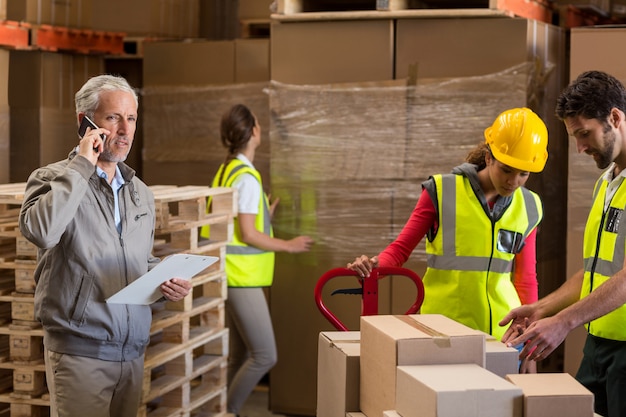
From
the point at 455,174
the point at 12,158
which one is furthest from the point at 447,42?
the point at 12,158

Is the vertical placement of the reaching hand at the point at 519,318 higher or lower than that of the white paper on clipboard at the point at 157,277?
lower

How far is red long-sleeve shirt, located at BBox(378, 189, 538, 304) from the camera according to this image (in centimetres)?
411

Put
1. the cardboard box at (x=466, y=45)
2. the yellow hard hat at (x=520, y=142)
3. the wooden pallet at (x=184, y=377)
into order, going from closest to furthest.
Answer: the yellow hard hat at (x=520, y=142) < the wooden pallet at (x=184, y=377) < the cardboard box at (x=466, y=45)

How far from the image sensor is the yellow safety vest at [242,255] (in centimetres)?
569

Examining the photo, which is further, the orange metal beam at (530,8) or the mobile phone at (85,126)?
the orange metal beam at (530,8)

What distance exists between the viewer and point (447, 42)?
564cm

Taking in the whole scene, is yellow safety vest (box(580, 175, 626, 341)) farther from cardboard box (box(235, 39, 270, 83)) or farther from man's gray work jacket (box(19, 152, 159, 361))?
cardboard box (box(235, 39, 270, 83))

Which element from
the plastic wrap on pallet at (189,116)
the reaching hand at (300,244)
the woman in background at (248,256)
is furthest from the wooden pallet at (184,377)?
the plastic wrap on pallet at (189,116)

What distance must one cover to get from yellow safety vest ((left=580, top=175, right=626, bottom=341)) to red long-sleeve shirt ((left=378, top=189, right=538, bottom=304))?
1.14 feet

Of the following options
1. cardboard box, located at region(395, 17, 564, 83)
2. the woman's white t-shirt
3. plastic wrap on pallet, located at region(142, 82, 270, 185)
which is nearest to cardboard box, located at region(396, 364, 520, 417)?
the woman's white t-shirt

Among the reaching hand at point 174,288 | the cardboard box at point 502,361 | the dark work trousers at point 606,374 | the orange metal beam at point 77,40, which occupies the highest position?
the orange metal beam at point 77,40

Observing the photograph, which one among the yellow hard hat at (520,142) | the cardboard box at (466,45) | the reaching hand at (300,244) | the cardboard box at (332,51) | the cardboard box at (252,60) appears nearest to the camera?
the yellow hard hat at (520,142)

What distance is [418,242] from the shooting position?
13.5 feet

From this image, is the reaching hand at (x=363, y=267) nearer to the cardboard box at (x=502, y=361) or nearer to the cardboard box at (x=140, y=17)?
the cardboard box at (x=502, y=361)
